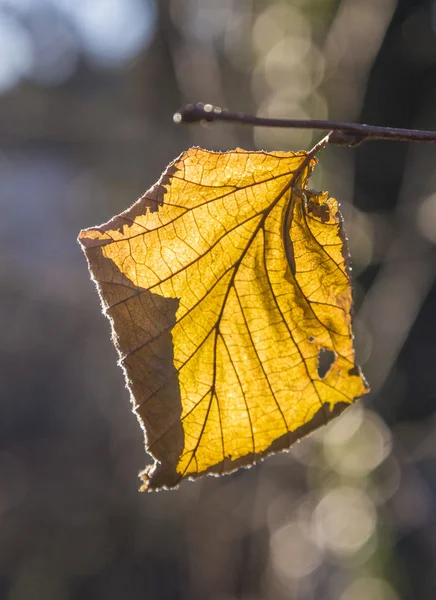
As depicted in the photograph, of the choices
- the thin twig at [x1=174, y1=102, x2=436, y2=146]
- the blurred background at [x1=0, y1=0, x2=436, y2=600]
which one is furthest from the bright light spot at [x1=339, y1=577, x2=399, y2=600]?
the thin twig at [x1=174, y1=102, x2=436, y2=146]

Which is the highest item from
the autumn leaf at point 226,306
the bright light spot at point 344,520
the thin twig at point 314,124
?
the thin twig at point 314,124

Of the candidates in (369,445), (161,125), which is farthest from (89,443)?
(161,125)

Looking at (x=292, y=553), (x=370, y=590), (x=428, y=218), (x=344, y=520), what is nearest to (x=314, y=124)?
(x=428, y=218)

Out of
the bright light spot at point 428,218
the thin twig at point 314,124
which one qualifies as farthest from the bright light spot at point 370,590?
the thin twig at point 314,124

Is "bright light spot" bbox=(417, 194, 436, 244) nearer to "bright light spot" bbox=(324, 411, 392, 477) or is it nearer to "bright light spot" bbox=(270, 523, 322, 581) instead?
"bright light spot" bbox=(324, 411, 392, 477)

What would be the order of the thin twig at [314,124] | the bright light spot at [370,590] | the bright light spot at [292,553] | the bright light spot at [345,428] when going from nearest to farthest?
the thin twig at [314,124]
the bright light spot at [370,590]
the bright light spot at [345,428]
the bright light spot at [292,553]

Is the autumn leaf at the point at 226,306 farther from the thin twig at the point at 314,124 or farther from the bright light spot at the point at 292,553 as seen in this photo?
the bright light spot at the point at 292,553

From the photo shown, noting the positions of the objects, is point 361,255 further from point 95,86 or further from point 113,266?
point 95,86
